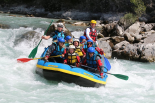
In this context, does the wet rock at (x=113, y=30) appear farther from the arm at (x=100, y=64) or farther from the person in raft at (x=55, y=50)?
the arm at (x=100, y=64)

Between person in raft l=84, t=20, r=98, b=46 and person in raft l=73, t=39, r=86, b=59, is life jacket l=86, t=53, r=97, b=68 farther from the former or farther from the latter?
person in raft l=84, t=20, r=98, b=46

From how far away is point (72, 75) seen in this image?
16.1 ft

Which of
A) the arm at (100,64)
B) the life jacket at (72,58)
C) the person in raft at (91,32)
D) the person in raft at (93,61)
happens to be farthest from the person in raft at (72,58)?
the person in raft at (91,32)

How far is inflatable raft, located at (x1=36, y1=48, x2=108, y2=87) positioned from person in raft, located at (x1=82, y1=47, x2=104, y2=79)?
18cm

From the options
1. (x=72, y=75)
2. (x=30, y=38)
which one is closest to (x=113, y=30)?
(x=30, y=38)

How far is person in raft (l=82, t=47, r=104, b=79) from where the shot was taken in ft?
16.5

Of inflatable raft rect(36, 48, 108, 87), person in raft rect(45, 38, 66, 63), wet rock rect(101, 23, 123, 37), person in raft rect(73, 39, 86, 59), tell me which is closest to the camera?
inflatable raft rect(36, 48, 108, 87)

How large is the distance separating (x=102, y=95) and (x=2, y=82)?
258 cm

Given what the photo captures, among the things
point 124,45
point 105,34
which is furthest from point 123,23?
point 124,45

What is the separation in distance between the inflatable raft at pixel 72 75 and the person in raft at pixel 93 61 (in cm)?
18

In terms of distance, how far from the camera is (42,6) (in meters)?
28.7

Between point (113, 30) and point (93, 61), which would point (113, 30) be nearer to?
point (113, 30)

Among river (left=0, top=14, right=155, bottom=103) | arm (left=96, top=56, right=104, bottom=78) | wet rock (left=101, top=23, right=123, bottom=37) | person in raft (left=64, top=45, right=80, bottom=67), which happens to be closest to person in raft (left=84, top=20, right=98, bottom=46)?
river (left=0, top=14, right=155, bottom=103)

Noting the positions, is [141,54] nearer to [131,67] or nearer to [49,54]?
[131,67]
